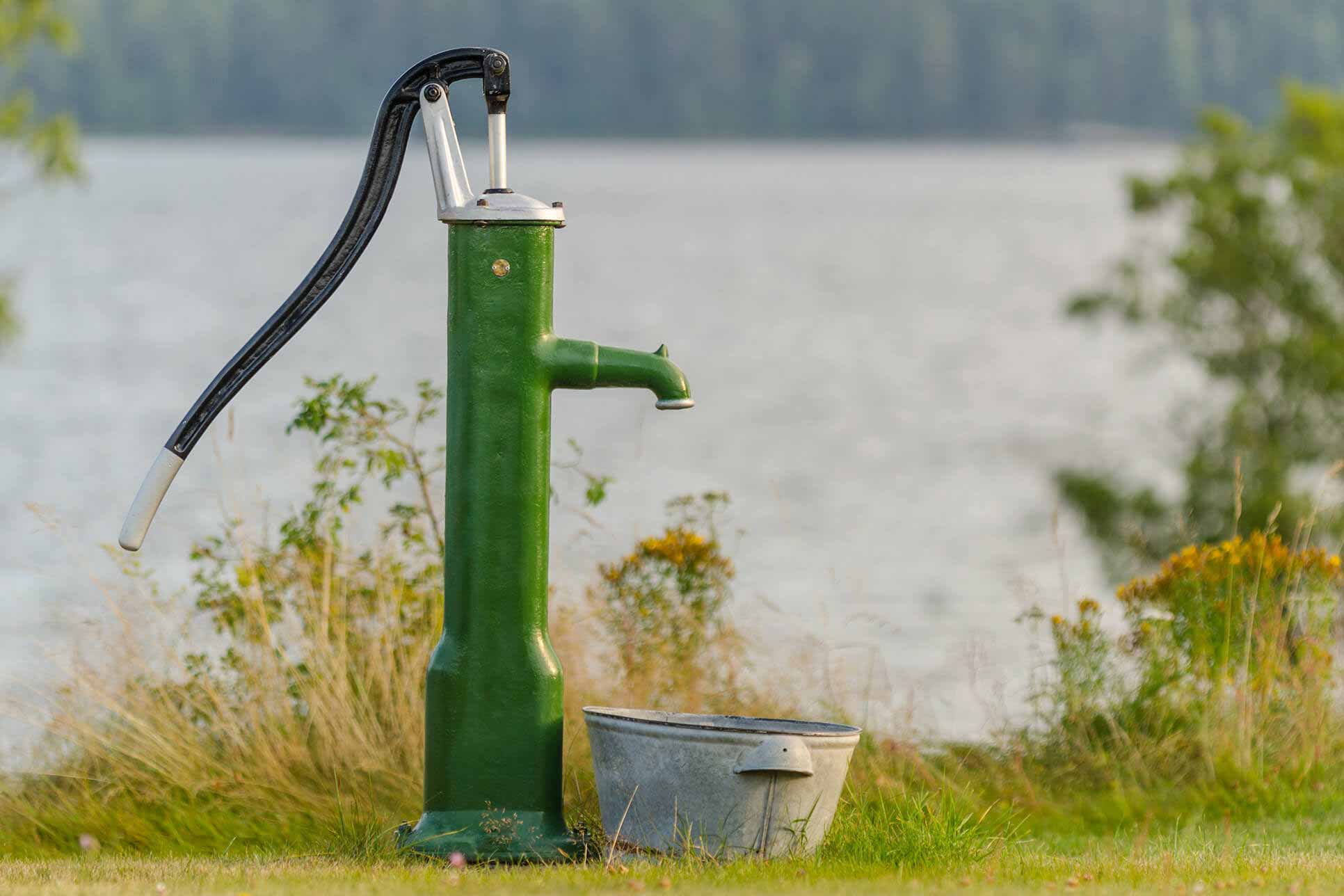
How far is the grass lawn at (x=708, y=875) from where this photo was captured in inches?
166

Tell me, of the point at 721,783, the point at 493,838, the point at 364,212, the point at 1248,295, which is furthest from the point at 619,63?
the point at 721,783

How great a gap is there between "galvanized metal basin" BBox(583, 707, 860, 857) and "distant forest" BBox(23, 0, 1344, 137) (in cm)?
5733

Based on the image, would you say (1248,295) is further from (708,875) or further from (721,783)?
(708,875)

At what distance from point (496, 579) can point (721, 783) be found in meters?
0.83

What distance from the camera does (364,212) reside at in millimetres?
4984

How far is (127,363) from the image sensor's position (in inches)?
1344

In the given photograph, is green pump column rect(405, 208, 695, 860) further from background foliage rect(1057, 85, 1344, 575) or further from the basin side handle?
background foliage rect(1057, 85, 1344, 575)

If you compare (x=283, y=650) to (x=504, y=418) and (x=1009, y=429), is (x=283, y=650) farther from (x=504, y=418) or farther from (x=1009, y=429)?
(x=1009, y=429)

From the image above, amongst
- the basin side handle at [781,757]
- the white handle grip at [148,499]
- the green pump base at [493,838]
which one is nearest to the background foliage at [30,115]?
the white handle grip at [148,499]

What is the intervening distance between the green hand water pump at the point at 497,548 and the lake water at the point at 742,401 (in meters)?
1.80

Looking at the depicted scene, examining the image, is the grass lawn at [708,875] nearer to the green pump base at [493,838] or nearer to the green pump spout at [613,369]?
the green pump base at [493,838]

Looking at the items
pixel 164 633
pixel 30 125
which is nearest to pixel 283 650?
pixel 164 633

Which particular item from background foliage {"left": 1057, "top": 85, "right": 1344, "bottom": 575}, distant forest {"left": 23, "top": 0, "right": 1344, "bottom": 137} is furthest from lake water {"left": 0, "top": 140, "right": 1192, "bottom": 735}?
distant forest {"left": 23, "top": 0, "right": 1344, "bottom": 137}

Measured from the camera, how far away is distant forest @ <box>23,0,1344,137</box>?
Result: 6381 cm
